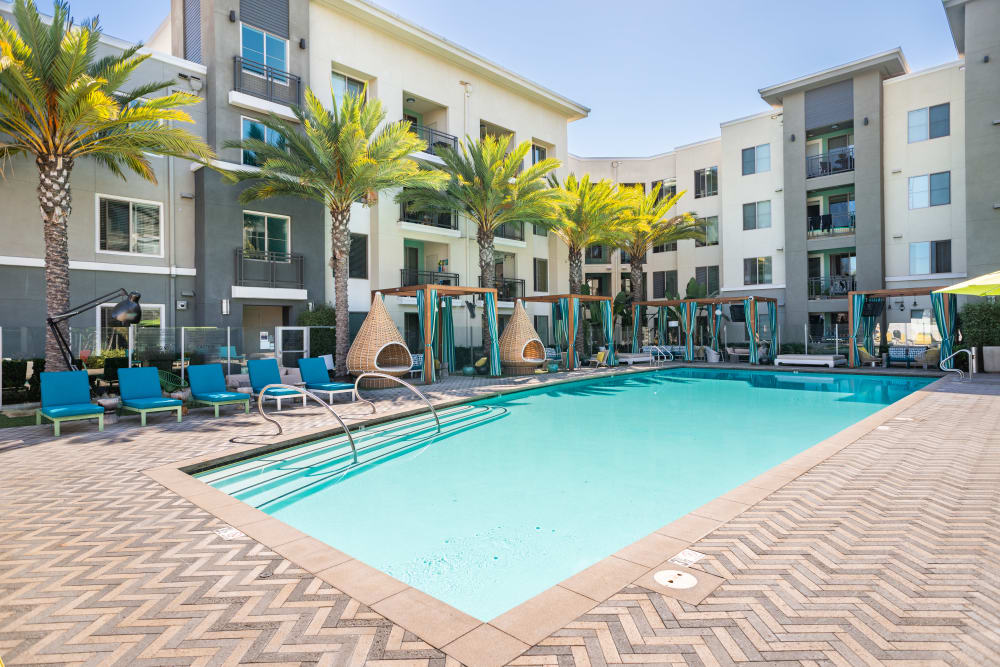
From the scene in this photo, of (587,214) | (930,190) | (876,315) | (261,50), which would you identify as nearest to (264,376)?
(261,50)

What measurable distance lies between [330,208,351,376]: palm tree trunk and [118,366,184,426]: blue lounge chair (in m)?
6.24

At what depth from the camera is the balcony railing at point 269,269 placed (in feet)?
54.9

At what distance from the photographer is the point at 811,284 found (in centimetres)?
2597

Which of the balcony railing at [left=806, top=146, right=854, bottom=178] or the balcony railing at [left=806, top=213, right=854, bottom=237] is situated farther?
the balcony railing at [left=806, top=146, right=854, bottom=178]

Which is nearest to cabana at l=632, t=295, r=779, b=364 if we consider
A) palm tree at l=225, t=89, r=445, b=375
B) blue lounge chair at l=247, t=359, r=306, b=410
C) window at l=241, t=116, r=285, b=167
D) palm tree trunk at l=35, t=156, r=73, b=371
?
palm tree at l=225, t=89, r=445, b=375

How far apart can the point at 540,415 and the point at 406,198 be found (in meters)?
11.1

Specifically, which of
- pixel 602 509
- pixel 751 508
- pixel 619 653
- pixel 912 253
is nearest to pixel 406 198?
pixel 602 509

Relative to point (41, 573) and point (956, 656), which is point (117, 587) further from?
point (956, 656)

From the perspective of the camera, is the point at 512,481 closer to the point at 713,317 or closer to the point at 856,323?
the point at 856,323

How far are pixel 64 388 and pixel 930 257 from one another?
29.2 m

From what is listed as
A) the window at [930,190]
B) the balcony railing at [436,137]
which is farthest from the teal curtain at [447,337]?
the window at [930,190]

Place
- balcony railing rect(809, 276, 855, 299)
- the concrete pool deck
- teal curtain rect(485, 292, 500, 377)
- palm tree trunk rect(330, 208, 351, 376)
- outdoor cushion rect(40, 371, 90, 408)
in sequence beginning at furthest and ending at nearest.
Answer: balcony railing rect(809, 276, 855, 299) → teal curtain rect(485, 292, 500, 377) → palm tree trunk rect(330, 208, 351, 376) → outdoor cushion rect(40, 371, 90, 408) → the concrete pool deck

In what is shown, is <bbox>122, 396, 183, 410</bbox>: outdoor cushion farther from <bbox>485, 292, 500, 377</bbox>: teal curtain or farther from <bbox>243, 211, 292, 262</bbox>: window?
<bbox>485, 292, 500, 377</bbox>: teal curtain

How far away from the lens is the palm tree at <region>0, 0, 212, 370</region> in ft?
34.1
